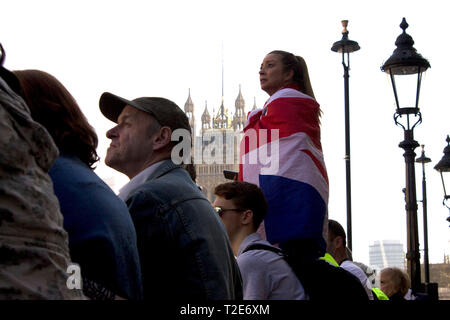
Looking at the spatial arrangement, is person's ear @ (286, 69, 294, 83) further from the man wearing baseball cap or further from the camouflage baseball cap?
the man wearing baseball cap

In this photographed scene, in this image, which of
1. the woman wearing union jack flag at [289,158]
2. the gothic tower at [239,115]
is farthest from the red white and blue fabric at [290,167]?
the gothic tower at [239,115]

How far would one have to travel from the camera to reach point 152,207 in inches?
107

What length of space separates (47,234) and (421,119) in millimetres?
6383

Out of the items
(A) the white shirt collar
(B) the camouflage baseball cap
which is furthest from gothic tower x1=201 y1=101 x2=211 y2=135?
(A) the white shirt collar

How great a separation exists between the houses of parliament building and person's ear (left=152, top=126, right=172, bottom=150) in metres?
81.0

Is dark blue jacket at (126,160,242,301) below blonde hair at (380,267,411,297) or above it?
above

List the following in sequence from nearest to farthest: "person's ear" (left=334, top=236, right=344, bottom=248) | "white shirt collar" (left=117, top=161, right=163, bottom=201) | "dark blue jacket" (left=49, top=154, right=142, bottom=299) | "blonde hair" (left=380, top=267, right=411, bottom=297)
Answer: "dark blue jacket" (left=49, top=154, right=142, bottom=299) → "white shirt collar" (left=117, top=161, right=163, bottom=201) → "person's ear" (left=334, top=236, right=344, bottom=248) → "blonde hair" (left=380, top=267, right=411, bottom=297)

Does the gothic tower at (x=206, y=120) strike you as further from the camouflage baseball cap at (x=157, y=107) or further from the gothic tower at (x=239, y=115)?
the camouflage baseball cap at (x=157, y=107)

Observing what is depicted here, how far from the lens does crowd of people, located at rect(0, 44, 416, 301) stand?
1.32 meters

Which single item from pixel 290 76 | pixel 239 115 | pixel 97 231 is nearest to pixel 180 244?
pixel 97 231

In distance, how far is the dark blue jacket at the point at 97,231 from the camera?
1.99 meters

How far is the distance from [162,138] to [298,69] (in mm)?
1752
